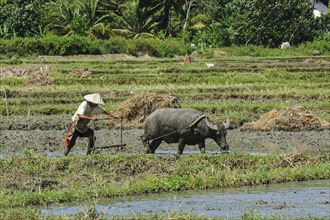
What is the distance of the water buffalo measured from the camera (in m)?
13.1

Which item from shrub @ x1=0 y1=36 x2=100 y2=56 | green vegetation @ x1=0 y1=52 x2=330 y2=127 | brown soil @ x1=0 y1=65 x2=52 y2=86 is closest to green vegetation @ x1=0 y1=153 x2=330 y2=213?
green vegetation @ x1=0 y1=52 x2=330 y2=127

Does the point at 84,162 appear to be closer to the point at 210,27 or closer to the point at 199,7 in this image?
the point at 210,27

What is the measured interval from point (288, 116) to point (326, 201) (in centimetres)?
758

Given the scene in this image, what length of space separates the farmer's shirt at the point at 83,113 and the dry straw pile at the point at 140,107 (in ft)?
15.2

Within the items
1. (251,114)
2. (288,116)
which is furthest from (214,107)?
(288,116)

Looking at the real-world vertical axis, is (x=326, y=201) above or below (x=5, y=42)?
above

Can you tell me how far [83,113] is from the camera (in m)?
12.8

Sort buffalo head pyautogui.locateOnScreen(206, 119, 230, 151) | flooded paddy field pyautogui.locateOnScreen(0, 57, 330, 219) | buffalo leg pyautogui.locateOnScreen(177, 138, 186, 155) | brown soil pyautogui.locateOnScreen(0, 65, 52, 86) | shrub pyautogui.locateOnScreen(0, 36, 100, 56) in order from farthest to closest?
shrub pyautogui.locateOnScreen(0, 36, 100, 56)
brown soil pyautogui.locateOnScreen(0, 65, 52, 86)
buffalo leg pyautogui.locateOnScreen(177, 138, 186, 155)
buffalo head pyautogui.locateOnScreen(206, 119, 230, 151)
flooded paddy field pyautogui.locateOnScreen(0, 57, 330, 219)

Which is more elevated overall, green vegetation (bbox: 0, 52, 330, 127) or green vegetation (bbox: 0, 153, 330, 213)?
green vegetation (bbox: 0, 153, 330, 213)

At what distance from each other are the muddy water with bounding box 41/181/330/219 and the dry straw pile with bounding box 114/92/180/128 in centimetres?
734

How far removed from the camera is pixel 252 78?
25094mm

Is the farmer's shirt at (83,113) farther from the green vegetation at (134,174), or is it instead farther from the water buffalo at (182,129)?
the green vegetation at (134,174)

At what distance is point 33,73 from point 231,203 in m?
17.5

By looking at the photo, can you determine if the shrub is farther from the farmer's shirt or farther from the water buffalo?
the farmer's shirt
